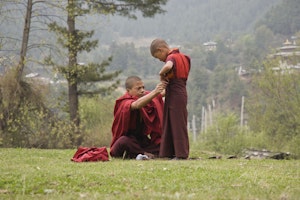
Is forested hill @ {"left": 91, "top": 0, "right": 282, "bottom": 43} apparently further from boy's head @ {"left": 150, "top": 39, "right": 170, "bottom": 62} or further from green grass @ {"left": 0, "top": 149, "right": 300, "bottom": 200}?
green grass @ {"left": 0, "top": 149, "right": 300, "bottom": 200}

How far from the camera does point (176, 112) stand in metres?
9.80

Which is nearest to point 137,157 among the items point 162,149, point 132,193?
point 162,149

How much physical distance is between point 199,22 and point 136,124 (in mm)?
146550

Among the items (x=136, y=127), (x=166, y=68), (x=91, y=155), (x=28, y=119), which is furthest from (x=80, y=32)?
(x=91, y=155)

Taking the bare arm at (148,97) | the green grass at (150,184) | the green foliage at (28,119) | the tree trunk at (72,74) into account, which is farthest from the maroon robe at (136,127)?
the tree trunk at (72,74)

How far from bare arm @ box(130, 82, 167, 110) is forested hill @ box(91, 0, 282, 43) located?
131 meters

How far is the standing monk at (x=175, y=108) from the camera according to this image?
9.77 m

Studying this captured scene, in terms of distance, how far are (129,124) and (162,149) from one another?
33.2 inches

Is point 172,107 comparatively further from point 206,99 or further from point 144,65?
point 144,65

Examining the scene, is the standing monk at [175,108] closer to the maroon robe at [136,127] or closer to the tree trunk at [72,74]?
the maroon robe at [136,127]

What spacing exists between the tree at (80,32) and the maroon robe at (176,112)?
500 inches

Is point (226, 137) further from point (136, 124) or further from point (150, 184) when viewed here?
point (150, 184)

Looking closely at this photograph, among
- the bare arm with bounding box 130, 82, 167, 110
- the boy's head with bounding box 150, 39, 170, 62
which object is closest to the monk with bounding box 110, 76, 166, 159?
the bare arm with bounding box 130, 82, 167, 110

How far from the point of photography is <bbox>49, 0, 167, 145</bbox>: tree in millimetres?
22453
